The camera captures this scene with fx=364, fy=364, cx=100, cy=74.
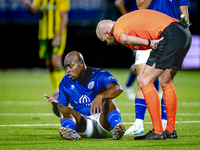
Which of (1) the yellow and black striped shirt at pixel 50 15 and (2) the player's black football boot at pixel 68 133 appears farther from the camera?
(1) the yellow and black striped shirt at pixel 50 15

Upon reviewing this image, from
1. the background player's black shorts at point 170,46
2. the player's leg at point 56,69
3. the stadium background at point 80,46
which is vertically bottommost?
the stadium background at point 80,46

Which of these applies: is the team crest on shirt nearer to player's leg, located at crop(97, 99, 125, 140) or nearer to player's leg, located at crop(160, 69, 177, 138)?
player's leg, located at crop(97, 99, 125, 140)

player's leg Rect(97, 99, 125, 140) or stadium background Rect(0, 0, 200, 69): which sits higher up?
player's leg Rect(97, 99, 125, 140)

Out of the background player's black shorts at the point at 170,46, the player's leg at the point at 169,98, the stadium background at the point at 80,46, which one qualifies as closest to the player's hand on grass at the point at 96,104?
the background player's black shorts at the point at 170,46

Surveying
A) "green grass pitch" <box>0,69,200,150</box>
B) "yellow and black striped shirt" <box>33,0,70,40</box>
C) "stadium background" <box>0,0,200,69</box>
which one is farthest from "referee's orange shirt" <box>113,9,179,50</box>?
"stadium background" <box>0,0,200,69</box>

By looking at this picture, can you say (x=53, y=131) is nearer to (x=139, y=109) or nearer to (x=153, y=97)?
(x=139, y=109)

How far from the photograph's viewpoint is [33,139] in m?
3.85

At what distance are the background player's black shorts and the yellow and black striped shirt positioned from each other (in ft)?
14.6

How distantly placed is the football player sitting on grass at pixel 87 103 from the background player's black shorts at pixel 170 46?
21.1 inches

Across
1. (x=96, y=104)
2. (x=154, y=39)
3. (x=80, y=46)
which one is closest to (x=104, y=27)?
(x=154, y=39)

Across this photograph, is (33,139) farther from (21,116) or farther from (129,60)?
(129,60)

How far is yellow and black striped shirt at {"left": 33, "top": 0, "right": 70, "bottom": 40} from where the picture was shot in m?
7.80

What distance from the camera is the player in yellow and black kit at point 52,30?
747 cm

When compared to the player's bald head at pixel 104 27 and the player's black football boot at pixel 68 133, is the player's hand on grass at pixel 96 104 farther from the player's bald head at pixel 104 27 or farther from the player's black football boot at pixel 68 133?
the player's bald head at pixel 104 27
